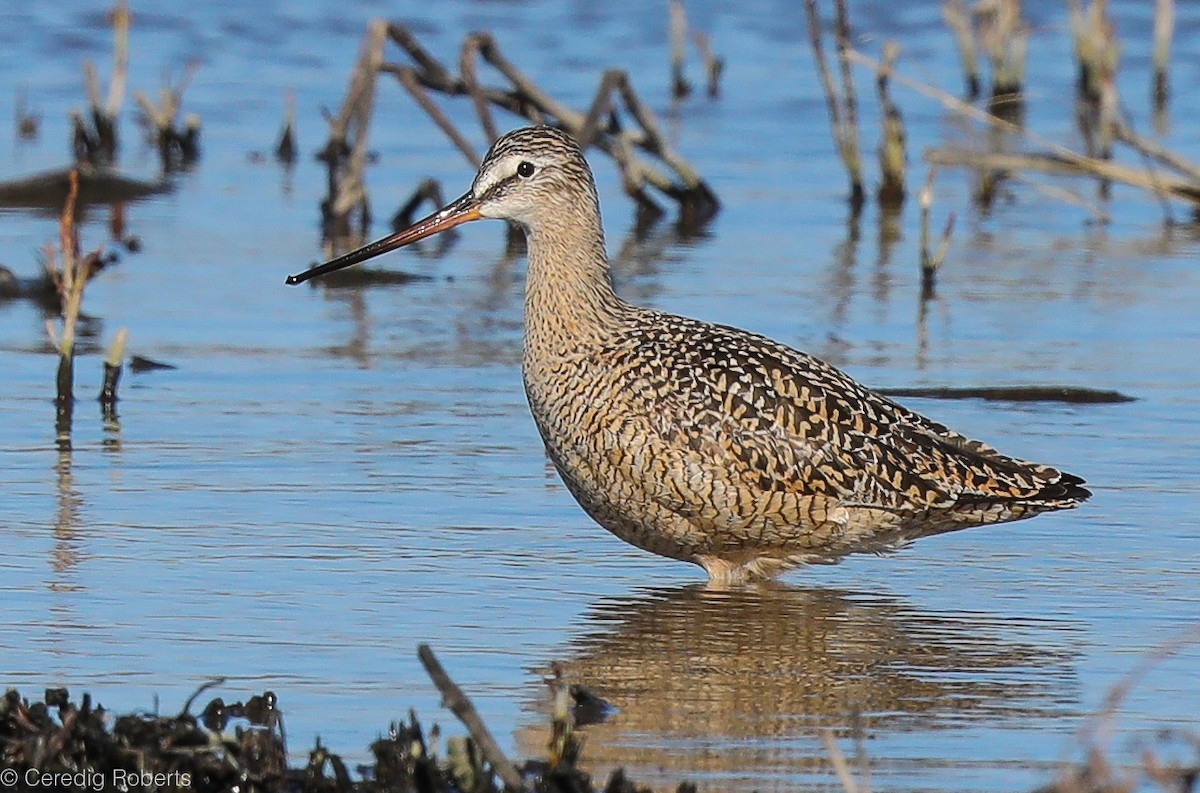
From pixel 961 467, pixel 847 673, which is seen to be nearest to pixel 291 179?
pixel 961 467

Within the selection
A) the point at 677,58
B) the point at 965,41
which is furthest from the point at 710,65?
the point at 965,41

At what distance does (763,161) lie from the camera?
13312mm

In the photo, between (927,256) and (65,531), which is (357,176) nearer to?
(927,256)

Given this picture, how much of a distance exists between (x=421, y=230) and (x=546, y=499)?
2.88ft

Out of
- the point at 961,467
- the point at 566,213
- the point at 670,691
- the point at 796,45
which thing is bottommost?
the point at 670,691

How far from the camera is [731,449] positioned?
623cm

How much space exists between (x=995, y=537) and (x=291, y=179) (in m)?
6.55

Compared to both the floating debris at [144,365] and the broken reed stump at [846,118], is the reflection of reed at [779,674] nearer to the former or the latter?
the floating debris at [144,365]

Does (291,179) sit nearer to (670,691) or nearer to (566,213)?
(566,213)

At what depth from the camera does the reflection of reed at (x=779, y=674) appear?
4902 mm

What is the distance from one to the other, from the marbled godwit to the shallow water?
174 millimetres

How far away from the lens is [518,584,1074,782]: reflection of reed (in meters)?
4.90

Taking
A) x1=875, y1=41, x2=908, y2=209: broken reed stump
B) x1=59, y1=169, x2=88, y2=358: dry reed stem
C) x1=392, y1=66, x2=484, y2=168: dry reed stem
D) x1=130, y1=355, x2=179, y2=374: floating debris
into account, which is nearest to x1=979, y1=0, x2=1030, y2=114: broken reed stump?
x1=875, y1=41, x2=908, y2=209: broken reed stump

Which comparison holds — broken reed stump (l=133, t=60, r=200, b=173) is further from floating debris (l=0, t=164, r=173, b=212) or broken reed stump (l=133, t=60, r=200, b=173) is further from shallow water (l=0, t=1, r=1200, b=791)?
floating debris (l=0, t=164, r=173, b=212)
